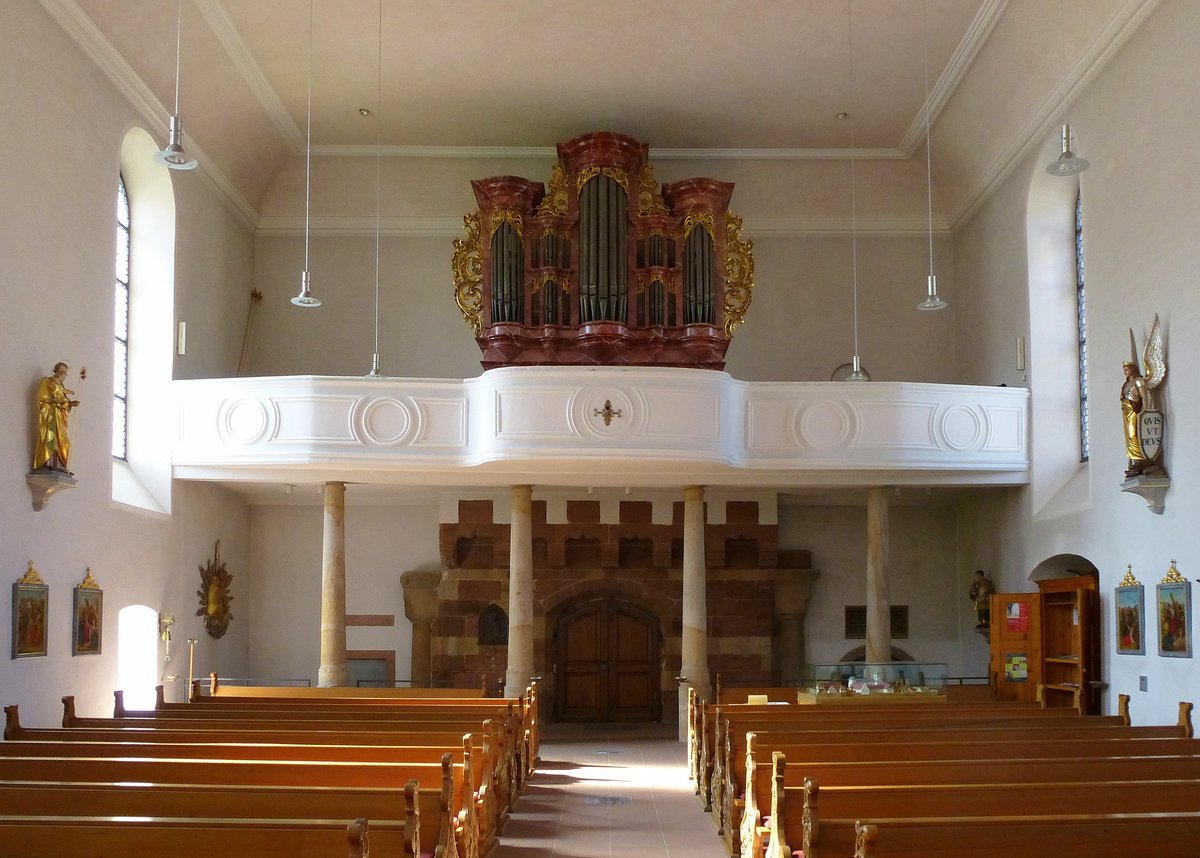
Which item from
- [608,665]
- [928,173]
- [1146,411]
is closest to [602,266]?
[928,173]

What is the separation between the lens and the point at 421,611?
66.1ft

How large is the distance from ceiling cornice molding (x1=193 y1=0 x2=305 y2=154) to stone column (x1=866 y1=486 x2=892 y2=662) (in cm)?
985

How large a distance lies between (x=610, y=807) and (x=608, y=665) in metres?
8.24

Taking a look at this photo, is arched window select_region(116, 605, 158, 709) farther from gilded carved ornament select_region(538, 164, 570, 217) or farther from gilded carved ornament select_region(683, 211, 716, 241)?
gilded carved ornament select_region(683, 211, 716, 241)

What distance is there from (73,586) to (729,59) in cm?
1036

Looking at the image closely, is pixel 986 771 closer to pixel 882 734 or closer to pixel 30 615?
pixel 882 734

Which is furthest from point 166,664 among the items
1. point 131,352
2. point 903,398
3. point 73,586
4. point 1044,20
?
point 1044,20

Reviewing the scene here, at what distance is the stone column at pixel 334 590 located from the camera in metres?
16.9

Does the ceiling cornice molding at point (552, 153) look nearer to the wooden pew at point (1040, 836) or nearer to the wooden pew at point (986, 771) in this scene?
the wooden pew at point (986, 771)

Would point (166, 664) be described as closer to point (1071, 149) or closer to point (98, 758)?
point (98, 758)

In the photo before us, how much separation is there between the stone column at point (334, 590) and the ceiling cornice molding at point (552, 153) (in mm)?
5811

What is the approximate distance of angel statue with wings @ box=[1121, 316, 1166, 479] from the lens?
41.6 feet

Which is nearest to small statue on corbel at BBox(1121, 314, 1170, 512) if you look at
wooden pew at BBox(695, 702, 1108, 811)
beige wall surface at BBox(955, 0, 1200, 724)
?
beige wall surface at BBox(955, 0, 1200, 724)

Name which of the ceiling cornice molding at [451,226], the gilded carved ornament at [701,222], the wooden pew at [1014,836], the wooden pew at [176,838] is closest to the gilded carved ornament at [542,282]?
the gilded carved ornament at [701,222]
